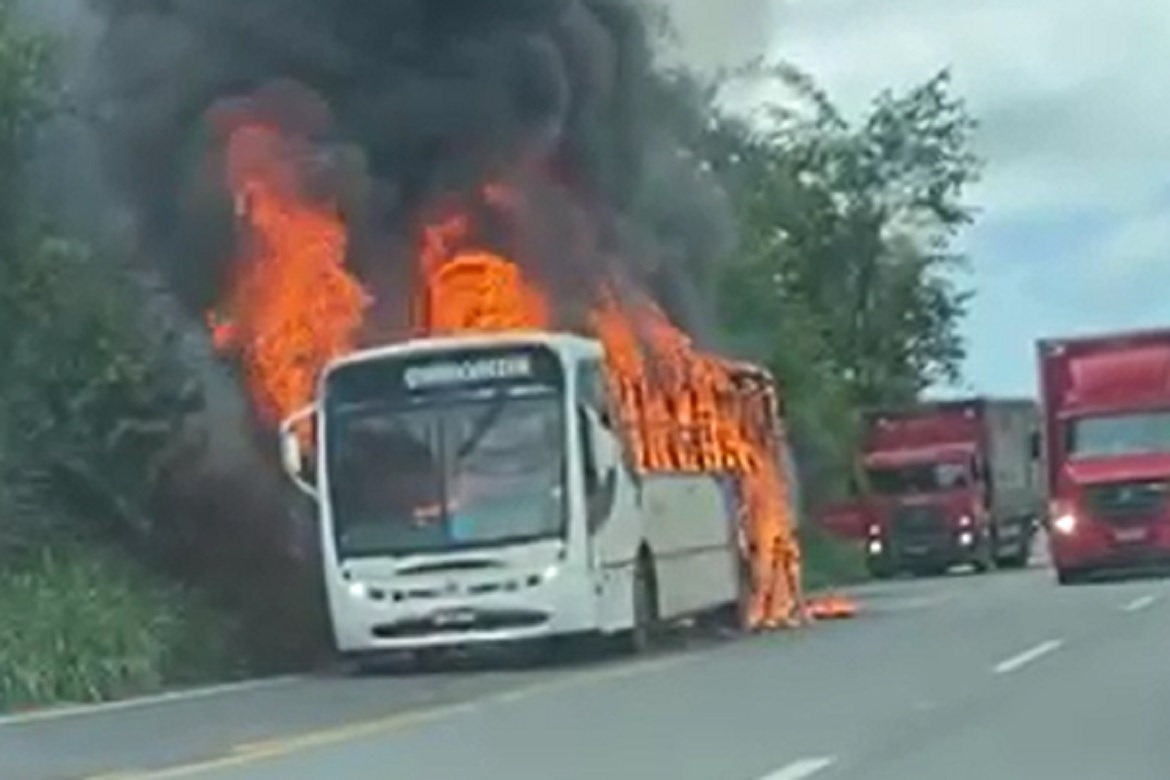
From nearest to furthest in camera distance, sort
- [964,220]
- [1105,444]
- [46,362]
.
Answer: [46,362], [1105,444], [964,220]

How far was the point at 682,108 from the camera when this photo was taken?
148 feet

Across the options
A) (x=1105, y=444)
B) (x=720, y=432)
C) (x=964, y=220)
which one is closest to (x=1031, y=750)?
(x=720, y=432)

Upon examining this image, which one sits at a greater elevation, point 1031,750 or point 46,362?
point 46,362

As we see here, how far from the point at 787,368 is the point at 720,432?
27.8m

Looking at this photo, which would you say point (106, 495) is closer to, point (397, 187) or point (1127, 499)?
point (397, 187)

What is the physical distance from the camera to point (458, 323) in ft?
125

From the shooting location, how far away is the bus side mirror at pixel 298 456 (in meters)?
32.3

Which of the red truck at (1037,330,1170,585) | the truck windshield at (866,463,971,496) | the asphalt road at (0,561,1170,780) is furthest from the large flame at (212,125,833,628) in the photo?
the truck windshield at (866,463,971,496)

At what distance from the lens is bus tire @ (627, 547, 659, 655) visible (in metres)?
32.9

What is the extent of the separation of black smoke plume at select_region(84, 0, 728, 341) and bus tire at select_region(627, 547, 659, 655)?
655 cm

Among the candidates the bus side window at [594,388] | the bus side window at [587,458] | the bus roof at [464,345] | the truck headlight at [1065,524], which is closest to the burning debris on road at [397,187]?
the bus side window at [594,388]

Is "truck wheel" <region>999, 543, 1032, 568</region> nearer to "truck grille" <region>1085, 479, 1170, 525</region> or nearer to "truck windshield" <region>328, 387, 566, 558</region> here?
"truck grille" <region>1085, 479, 1170, 525</region>

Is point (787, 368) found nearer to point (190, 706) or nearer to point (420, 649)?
point (420, 649)

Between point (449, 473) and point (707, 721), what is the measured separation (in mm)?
8924
